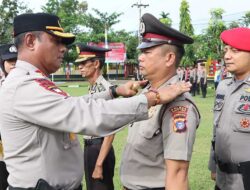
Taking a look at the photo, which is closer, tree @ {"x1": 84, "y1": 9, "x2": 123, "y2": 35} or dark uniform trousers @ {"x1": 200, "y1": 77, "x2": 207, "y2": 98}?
dark uniform trousers @ {"x1": 200, "y1": 77, "x2": 207, "y2": 98}

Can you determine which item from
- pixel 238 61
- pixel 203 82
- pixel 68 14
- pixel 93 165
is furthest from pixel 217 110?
pixel 68 14

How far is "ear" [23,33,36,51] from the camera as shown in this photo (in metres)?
2.28

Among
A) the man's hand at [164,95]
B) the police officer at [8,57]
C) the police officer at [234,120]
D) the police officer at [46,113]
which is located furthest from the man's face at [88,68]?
the man's hand at [164,95]

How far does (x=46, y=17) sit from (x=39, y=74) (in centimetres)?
35

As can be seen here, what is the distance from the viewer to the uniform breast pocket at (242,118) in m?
3.07

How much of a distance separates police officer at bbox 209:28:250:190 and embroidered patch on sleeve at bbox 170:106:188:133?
1.02m

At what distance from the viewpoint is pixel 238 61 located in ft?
10.8

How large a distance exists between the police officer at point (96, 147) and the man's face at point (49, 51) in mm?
1545

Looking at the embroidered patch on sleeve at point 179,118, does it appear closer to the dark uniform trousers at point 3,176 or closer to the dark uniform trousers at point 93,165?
the dark uniform trousers at point 93,165

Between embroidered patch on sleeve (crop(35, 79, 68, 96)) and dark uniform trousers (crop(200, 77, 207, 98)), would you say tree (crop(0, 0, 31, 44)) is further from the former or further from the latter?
embroidered patch on sleeve (crop(35, 79, 68, 96))

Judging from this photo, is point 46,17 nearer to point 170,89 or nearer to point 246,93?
point 170,89

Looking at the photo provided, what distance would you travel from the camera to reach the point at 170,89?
2154mm

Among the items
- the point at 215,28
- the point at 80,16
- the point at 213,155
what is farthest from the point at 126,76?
the point at 213,155

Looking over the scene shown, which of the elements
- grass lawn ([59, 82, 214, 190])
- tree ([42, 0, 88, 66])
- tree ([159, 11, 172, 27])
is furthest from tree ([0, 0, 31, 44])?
grass lawn ([59, 82, 214, 190])
